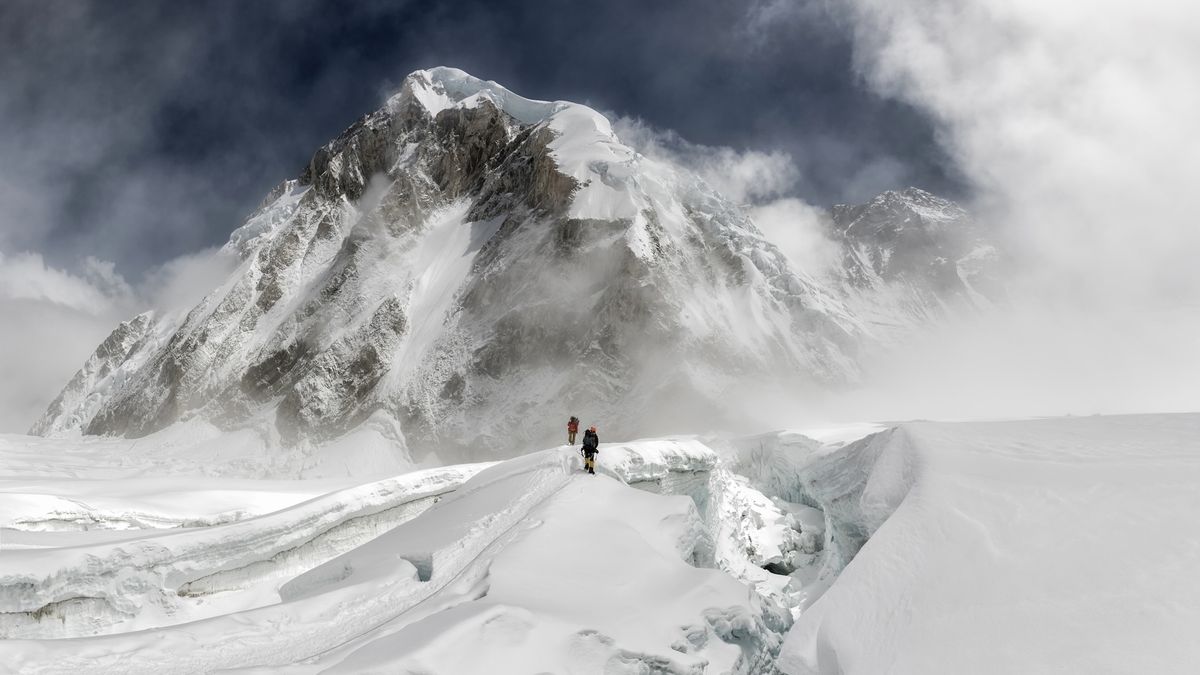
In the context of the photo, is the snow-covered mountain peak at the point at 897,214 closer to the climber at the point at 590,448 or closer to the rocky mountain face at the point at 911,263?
the rocky mountain face at the point at 911,263

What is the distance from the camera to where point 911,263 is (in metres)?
133

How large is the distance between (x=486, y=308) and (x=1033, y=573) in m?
58.4

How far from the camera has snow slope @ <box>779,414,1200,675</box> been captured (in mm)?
4188

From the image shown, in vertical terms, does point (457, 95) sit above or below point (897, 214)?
above

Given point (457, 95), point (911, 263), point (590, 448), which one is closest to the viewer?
point (590, 448)

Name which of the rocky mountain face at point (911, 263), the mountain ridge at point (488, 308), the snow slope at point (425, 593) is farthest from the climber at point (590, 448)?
the rocky mountain face at point (911, 263)

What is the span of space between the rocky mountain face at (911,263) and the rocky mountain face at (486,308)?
6186 cm

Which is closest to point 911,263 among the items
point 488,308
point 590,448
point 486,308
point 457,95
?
point 457,95

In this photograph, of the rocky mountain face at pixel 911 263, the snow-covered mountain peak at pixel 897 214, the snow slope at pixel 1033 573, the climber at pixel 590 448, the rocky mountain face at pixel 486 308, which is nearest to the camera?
the snow slope at pixel 1033 573

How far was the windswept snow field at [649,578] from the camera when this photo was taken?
15.5 ft

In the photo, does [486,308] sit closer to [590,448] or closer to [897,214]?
[590,448]

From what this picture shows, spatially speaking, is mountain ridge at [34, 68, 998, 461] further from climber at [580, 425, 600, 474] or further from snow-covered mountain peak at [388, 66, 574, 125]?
climber at [580, 425, 600, 474]

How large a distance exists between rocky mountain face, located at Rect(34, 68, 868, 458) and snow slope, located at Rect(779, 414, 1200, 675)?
42905 mm

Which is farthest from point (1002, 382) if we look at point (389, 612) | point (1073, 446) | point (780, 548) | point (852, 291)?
point (389, 612)
